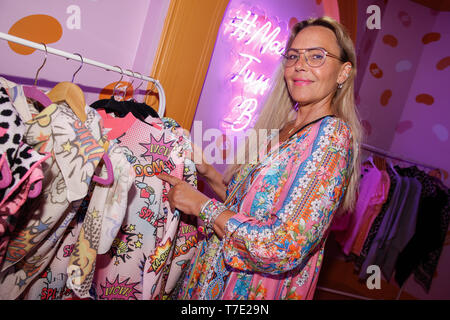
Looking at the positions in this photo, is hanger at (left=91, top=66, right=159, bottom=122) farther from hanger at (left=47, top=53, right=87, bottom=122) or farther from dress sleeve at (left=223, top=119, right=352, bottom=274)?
dress sleeve at (left=223, top=119, right=352, bottom=274)

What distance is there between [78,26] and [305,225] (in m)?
1.46

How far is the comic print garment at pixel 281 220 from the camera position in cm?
102

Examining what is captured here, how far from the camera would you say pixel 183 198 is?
1205mm

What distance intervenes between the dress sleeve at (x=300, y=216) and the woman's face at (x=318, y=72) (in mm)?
243

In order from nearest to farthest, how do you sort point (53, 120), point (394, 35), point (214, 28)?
point (53, 120), point (214, 28), point (394, 35)

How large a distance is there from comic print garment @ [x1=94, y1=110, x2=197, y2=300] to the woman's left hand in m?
0.05

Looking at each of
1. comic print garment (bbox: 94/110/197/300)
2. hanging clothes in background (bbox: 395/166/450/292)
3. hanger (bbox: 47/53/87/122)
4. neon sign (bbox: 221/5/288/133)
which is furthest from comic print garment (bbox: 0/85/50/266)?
hanging clothes in background (bbox: 395/166/450/292)

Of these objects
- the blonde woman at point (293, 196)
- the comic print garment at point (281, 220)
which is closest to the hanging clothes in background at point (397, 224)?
the blonde woman at point (293, 196)

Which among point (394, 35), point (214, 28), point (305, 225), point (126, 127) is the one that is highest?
point (394, 35)

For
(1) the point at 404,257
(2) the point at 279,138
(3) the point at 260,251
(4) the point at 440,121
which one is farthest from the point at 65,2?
(4) the point at 440,121

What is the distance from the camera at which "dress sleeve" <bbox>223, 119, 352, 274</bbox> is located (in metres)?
1.01

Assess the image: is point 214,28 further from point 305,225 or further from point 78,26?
point 305,225

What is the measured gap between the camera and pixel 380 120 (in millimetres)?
4090

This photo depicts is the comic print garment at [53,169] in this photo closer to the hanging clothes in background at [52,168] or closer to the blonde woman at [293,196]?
the hanging clothes in background at [52,168]
